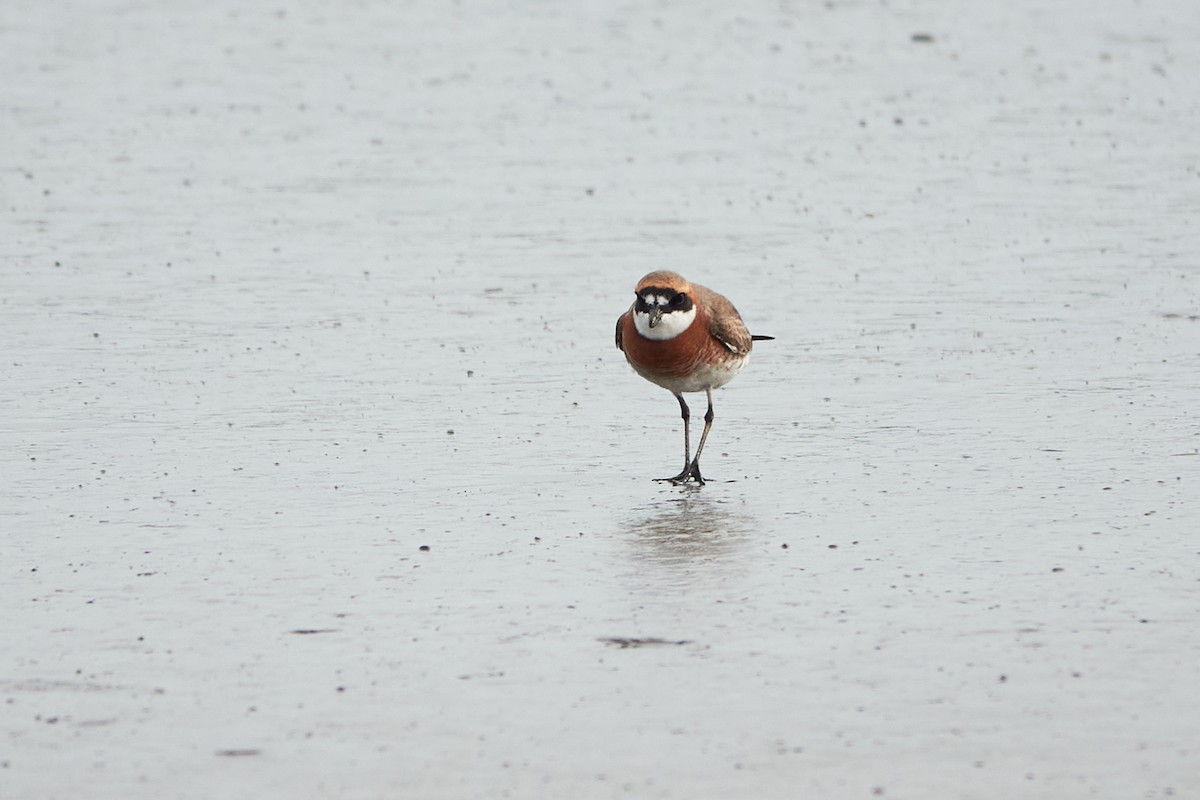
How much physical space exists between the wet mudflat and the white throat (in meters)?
0.68

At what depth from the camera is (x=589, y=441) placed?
10.7 meters

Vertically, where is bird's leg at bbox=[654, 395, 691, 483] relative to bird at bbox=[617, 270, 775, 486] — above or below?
below

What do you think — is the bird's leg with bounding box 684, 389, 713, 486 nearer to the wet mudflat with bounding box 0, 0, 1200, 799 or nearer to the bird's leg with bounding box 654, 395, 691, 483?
the bird's leg with bounding box 654, 395, 691, 483

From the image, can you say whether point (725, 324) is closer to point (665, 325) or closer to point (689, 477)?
point (665, 325)

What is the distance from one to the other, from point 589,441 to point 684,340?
2.69ft

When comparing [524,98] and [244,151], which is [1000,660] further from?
[524,98]

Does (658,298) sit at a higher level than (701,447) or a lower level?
higher

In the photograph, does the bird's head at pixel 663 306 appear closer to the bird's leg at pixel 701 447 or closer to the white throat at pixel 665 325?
the white throat at pixel 665 325

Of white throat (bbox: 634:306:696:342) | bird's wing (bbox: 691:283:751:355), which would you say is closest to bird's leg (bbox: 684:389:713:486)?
bird's wing (bbox: 691:283:751:355)

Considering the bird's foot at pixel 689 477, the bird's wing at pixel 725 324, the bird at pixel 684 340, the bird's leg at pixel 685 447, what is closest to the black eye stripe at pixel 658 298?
the bird at pixel 684 340

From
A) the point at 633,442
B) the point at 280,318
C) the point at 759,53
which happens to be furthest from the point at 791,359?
the point at 759,53

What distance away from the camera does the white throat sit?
10203mm

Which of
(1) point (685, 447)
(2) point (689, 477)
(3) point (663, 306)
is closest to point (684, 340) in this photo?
(3) point (663, 306)

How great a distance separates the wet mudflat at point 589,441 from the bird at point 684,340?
14.4 inches
